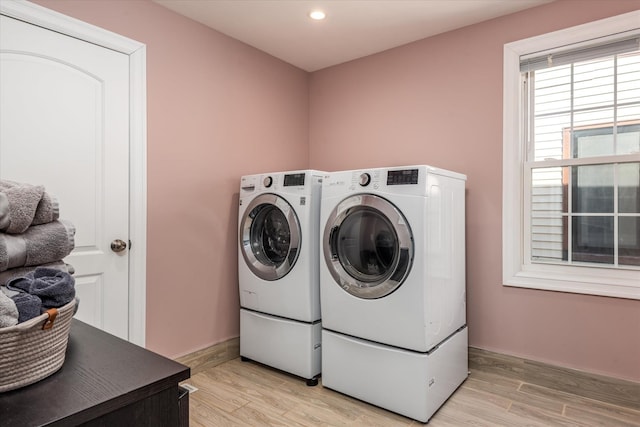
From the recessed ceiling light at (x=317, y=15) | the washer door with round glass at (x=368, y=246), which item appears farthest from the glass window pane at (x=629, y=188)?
the recessed ceiling light at (x=317, y=15)

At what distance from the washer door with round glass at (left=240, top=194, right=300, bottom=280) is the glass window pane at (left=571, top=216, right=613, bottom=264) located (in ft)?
5.81

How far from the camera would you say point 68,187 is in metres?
2.06

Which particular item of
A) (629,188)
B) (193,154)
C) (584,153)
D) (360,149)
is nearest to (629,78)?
(584,153)

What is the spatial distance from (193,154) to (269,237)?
2.54 feet

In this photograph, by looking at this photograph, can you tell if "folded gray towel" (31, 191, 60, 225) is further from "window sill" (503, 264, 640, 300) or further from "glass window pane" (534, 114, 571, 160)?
Answer: "glass window pane" (534, 114, 571, 160)

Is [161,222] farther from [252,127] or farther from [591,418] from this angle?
[591,418]

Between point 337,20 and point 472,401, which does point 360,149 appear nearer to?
point 337,20

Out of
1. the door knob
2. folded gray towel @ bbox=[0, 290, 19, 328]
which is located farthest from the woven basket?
the door knob

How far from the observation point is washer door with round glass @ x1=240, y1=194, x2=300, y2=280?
252 cm

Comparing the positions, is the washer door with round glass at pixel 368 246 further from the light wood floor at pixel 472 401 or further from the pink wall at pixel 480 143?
the pink wall at pixel 480 143

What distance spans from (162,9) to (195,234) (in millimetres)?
1465

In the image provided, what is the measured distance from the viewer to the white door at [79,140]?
6.20 ft

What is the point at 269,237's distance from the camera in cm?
276

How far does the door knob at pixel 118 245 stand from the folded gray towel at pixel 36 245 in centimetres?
152
